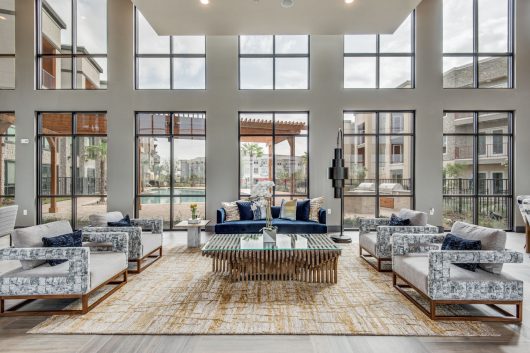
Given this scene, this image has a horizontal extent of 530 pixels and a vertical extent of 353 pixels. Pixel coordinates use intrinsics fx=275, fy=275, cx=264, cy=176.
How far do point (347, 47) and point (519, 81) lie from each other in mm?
4524

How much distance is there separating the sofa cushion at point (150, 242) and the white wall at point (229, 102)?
2313mm

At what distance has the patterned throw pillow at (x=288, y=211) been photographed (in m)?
6.36

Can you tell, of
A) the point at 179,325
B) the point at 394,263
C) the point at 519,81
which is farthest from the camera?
the point at 519,81

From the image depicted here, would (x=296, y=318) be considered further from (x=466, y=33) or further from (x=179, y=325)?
(x=466, y=33)

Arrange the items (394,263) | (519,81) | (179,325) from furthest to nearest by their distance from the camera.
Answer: (519,81) < (394,263) < (179,325)

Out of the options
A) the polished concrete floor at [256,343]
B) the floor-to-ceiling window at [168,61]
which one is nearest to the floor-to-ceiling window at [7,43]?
the floor-to-ceiling window at [168,61]

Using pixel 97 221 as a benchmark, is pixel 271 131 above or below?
above

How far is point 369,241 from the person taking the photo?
4.72 m

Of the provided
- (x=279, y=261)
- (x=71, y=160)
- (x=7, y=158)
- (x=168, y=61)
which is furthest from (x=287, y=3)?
(x=7, y=158)

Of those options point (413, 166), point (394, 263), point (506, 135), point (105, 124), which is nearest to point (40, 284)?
point (394, 263)

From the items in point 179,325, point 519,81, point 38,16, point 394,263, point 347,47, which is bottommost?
point 179,325

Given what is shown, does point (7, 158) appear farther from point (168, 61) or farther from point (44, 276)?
point (44, 276)

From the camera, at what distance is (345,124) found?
7391 mm

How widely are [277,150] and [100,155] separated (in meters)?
4.77
